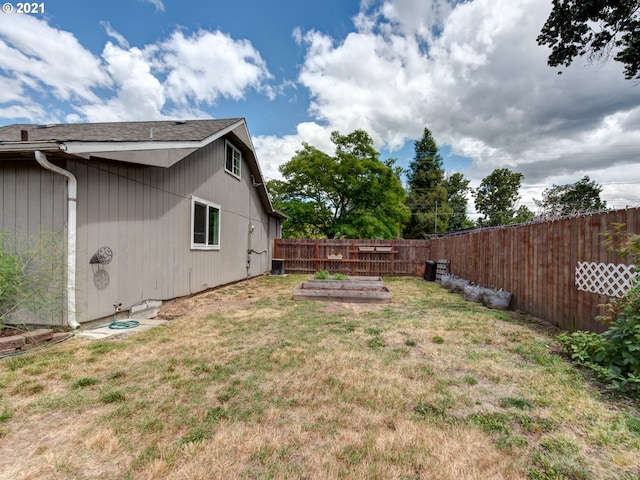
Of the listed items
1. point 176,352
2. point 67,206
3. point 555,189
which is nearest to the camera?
point 176,352

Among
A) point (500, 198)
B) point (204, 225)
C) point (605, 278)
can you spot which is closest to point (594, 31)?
point (605, 278)

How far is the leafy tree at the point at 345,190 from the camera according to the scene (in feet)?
58.6

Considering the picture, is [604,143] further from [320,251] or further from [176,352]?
[176,352]

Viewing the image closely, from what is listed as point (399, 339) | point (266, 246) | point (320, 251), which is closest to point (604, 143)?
point (320, 251)

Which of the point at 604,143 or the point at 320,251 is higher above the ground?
the point at 604,143

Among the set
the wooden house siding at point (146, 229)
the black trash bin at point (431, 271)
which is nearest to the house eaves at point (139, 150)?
the wooden house siding at point (146, 229)

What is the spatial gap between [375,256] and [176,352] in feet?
36.2

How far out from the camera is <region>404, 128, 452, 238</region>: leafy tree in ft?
109

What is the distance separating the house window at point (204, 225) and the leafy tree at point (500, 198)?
32785 mm

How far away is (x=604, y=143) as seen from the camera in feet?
79.8

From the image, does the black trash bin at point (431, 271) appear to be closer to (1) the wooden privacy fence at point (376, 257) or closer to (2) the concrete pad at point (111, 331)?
(1) the wooden privacy fence at point (376, 257)

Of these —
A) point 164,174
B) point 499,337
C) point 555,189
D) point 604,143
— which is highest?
point 604,143

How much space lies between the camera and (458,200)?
3803 centimetres

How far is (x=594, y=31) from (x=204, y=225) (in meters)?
12.3
